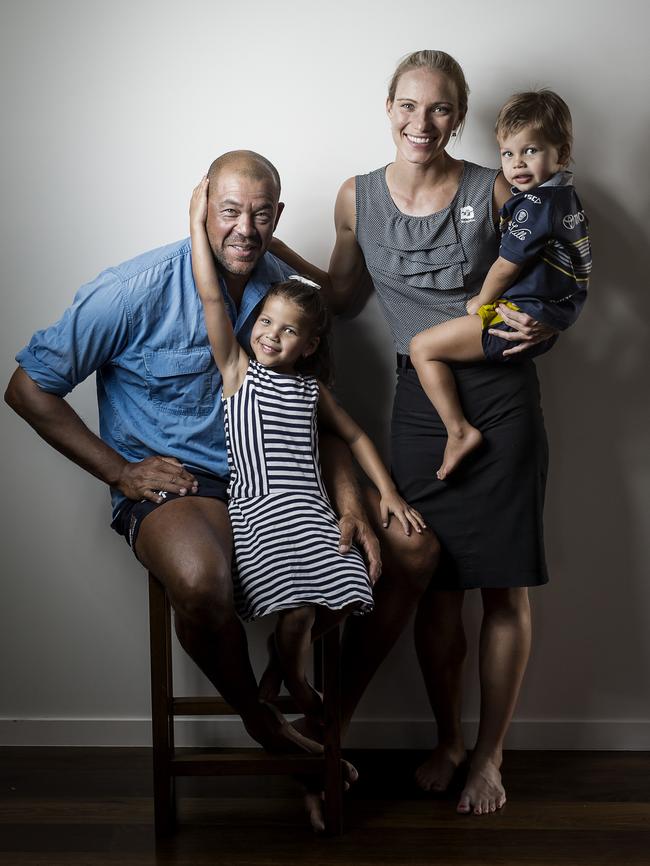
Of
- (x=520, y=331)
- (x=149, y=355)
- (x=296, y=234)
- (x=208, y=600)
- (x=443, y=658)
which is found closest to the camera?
(x=208, y=600)

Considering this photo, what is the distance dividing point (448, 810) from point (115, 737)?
99cm

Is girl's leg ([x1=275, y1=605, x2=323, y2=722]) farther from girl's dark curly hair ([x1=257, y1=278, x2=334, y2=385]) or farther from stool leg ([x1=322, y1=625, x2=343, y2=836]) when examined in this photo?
girl's dark curly hair ([x1=257, y1=278, x2=334, y2=385])

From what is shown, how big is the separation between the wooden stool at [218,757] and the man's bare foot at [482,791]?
0.32 metres

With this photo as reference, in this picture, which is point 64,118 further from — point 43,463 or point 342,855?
point 342,855

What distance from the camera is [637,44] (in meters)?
2.40

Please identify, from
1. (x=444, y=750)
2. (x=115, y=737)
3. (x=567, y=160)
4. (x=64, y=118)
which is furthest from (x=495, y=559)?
(x=64, y=118)

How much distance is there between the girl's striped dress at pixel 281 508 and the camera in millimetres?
1895

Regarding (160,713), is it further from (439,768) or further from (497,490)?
(497,490)

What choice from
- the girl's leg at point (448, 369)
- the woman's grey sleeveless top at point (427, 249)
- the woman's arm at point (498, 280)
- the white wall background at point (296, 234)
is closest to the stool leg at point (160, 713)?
the white wall background at point (296, 234)

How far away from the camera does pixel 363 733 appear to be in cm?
256

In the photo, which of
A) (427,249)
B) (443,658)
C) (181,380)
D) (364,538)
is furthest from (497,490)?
(181,380)

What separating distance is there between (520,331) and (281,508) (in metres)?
0.69

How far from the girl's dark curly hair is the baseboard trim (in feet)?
3.40

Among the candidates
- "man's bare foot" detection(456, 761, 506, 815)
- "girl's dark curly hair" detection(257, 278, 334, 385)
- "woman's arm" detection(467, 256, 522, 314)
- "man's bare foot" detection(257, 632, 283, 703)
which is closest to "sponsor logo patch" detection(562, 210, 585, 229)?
A: "woman's arm" detection(467, 256, 522, 314)
